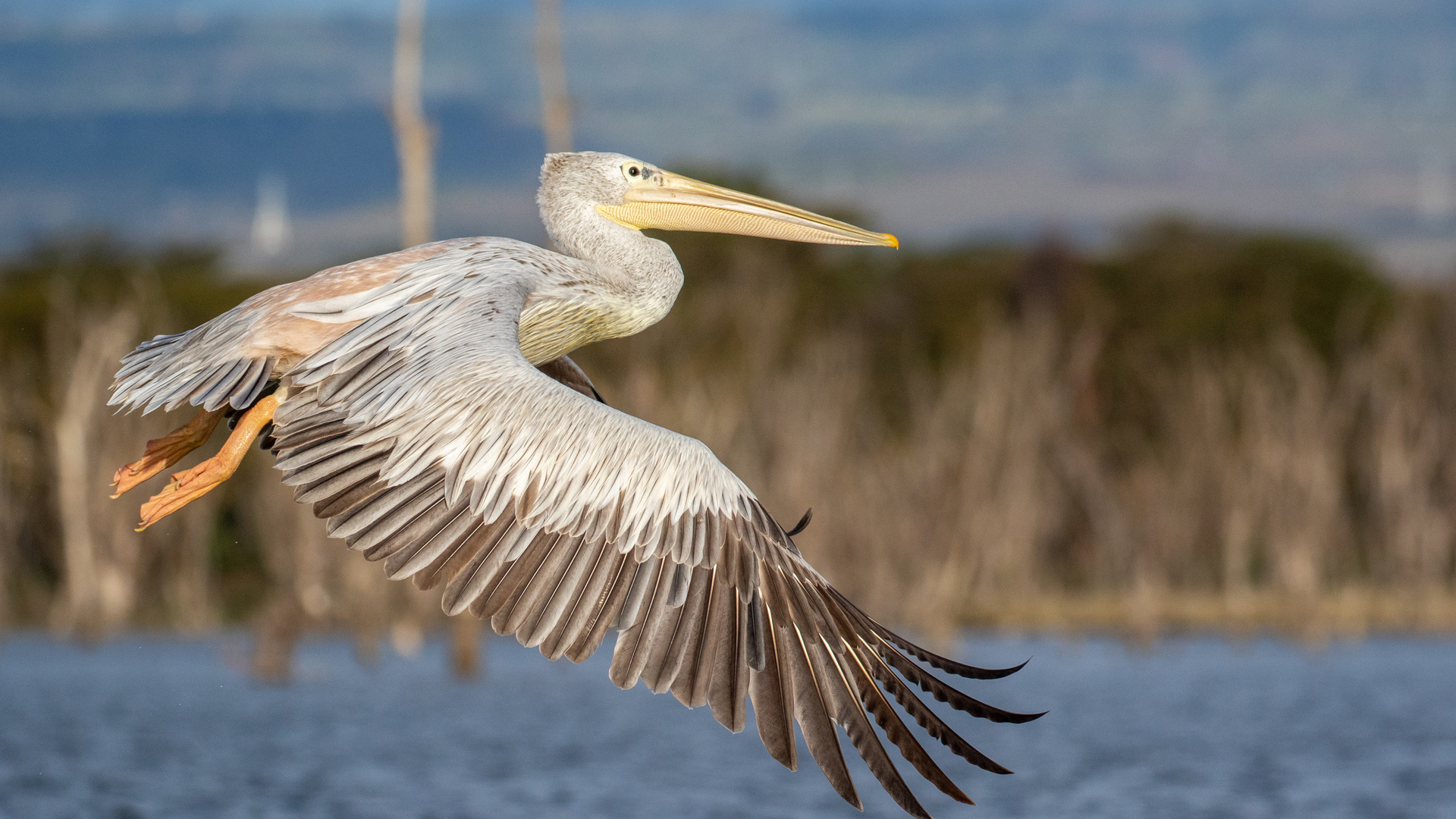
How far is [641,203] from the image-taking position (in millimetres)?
6910

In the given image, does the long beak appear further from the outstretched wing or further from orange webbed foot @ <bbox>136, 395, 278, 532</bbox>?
orange webbed foot @ <bbox>136, 395, 278, 532</bbox>

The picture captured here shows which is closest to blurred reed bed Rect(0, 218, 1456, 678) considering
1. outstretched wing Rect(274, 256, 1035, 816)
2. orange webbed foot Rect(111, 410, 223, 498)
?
orange webbed foot Rect(111, 410, 223, 498)

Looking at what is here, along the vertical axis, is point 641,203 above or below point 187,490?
above

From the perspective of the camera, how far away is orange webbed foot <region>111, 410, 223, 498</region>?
6.01m

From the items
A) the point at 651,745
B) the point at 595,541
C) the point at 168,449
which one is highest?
the point at 168,449

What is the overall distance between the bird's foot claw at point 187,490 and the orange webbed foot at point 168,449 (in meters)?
0.20

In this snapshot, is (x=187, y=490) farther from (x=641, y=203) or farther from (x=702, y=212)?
(x=702, y=212)

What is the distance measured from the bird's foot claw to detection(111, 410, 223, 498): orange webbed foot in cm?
20

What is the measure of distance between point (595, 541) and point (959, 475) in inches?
965

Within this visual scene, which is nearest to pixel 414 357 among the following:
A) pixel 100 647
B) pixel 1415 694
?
pixel 1415 694

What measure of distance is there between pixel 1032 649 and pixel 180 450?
29081mm

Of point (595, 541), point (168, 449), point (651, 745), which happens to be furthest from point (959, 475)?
point (595, 541)

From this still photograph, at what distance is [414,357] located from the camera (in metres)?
5.60

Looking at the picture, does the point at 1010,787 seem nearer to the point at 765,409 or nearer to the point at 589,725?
the point at 589,725
